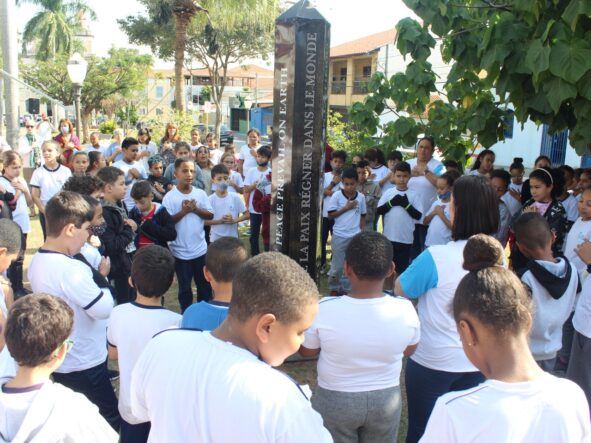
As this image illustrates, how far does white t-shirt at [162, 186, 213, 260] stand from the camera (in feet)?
17.6

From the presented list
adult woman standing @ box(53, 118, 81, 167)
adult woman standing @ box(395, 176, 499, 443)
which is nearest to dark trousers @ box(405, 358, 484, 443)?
adult woman standing @ box(395, 176, 499, 443)

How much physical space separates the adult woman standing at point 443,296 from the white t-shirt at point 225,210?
138 inches

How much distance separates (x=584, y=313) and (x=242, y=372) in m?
3.17

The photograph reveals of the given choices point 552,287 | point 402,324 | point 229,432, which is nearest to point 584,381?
point 552,287

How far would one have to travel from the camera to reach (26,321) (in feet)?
6.44

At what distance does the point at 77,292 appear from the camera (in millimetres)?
3031

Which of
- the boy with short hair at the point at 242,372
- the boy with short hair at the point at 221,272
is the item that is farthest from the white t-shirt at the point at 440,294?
the boy with short hair at the point at 242,372

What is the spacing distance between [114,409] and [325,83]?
284 cm

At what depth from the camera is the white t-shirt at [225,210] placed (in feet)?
20.5

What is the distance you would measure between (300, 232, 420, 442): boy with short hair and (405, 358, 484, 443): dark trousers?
0.44 metres

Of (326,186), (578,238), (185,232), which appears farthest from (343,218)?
(578,238)

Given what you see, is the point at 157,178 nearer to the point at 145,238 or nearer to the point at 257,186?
the point at 257,186

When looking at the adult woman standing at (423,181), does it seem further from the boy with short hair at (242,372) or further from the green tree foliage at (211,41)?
the green tree foliage at (211,41)

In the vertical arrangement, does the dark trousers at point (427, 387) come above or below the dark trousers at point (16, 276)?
above
